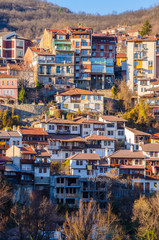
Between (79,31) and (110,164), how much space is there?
29196mm

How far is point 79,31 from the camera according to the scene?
301ft

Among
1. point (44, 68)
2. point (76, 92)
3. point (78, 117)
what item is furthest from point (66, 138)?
point (44, 68)

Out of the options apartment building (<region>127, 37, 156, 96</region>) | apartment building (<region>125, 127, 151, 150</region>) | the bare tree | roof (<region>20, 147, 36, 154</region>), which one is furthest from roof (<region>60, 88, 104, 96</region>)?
the bare tree

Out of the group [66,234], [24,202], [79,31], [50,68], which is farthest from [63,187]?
[79,31]

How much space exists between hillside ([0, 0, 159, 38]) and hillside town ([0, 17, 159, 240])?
53.3m

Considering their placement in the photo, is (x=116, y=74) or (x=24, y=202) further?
(x=116, y=74)

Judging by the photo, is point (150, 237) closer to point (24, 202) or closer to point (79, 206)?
point (79, 206)

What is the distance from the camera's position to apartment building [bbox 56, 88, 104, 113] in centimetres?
8259

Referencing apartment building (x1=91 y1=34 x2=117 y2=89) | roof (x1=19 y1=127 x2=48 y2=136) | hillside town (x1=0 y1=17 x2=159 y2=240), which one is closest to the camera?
hillside town (x1=0 y1=17 x2=159 y2=240)

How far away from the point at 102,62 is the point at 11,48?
762 inches

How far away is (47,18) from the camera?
175750 mm

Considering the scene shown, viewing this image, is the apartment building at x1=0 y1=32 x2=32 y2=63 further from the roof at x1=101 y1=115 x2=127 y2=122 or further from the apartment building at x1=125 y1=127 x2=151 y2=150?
the apartment building at x1=125 y1=127 x2=151 y2=150

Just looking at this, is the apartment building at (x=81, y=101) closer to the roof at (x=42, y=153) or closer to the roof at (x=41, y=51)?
the roof at (x=41, y=51)

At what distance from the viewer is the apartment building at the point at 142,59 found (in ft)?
303
